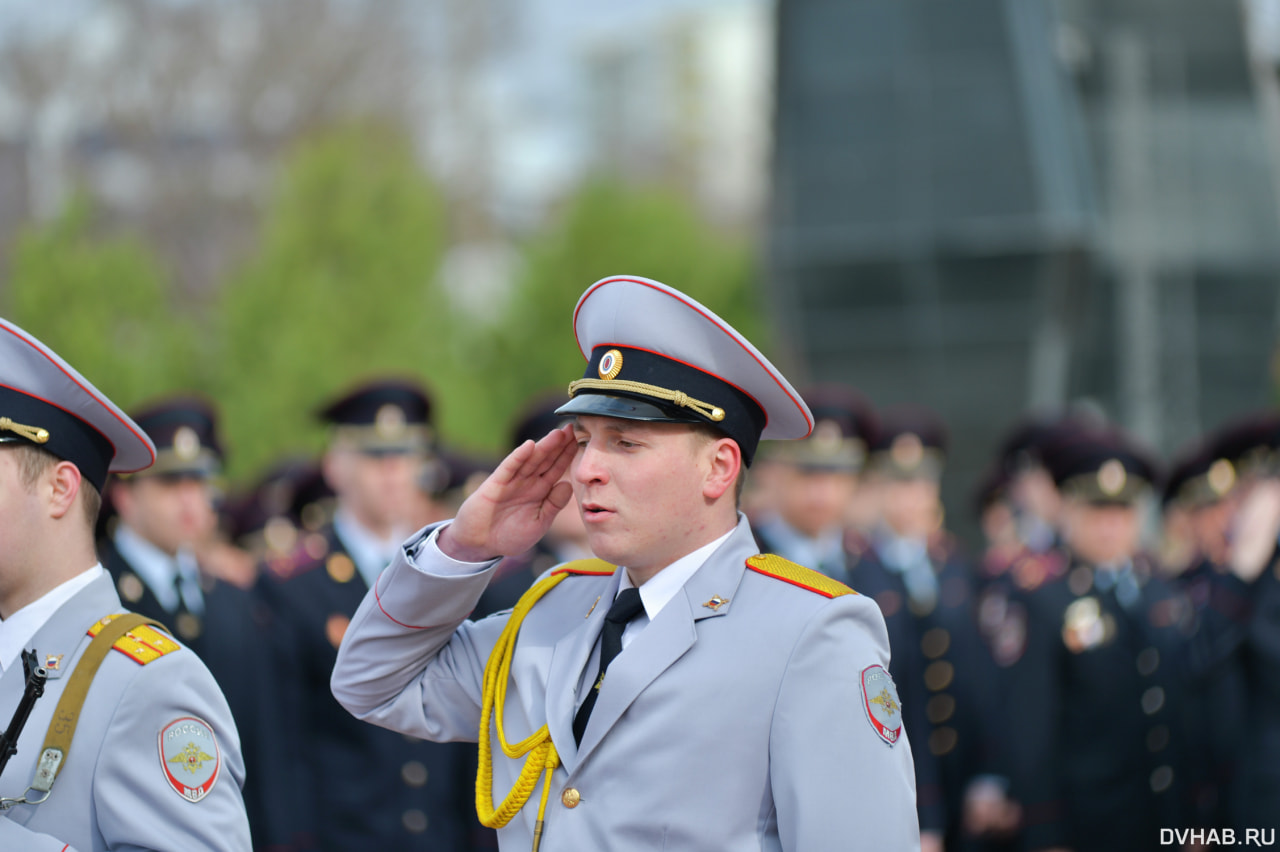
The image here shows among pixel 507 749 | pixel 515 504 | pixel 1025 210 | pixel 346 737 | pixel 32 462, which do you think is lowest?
pixel 346 737

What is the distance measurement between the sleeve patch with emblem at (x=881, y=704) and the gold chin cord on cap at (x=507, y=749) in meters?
0.61

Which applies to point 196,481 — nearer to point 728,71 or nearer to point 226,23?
point 226,23

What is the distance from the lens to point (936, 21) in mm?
13922

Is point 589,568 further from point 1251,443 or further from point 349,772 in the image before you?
point 1251,443

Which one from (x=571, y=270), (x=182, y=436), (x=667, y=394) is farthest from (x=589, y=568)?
(x=571, y=270)

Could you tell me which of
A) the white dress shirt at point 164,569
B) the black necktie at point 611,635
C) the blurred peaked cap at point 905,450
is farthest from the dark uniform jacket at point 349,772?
the blurred peaked cap at point 905,450

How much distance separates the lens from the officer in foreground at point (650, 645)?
2398mm

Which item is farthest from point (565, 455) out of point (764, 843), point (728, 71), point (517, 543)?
point (728, 71)

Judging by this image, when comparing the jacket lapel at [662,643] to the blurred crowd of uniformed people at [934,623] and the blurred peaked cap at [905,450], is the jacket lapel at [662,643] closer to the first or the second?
the blurred crowd of uniformed people at [934,623]

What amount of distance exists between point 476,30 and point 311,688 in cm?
2455

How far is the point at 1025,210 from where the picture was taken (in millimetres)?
13703

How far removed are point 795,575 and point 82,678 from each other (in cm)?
137

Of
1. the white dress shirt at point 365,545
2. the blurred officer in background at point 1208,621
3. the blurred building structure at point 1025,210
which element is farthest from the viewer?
the blurred building structure at point 1025,210

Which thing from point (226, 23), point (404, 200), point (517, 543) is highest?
point (226, 23)
